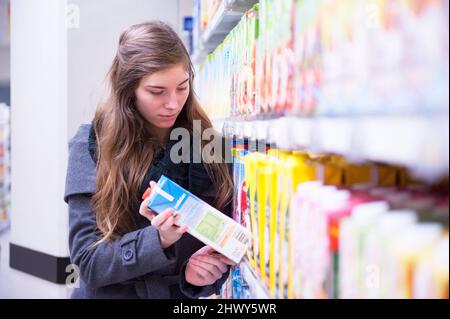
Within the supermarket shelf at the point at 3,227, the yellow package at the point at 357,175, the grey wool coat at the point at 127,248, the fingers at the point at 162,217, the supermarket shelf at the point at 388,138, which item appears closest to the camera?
the supermarket shelf at the point at 388,138

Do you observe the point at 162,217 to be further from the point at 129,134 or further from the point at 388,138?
the point at 388,138

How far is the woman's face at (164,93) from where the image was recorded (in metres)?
1.51

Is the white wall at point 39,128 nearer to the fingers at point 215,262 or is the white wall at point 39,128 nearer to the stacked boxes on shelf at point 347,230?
the fingers at point 215,262

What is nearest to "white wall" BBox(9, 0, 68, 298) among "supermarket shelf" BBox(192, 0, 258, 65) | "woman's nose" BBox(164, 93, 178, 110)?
"supermarket shelf" BBox(192, 0, 258, 65)

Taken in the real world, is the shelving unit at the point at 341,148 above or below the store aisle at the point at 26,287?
above

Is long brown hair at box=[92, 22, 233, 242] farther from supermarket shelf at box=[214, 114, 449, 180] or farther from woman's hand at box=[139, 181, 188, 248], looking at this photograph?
supermarket shelf at box=[214, 114, 449, 180]

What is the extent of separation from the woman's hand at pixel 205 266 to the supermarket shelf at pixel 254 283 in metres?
0.04

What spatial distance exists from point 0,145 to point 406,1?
7.08 m

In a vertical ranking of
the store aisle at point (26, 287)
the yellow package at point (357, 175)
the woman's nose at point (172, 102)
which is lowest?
the store aisle at point (26, 287)

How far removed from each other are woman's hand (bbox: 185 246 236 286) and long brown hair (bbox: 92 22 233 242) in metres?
0.17

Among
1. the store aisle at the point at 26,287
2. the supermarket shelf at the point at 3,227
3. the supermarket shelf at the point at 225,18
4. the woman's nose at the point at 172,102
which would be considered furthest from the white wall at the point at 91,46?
the supermarket shelf at the point at 3,227

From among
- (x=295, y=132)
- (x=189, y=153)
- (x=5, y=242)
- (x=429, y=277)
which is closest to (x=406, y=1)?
(x=429, y=277)

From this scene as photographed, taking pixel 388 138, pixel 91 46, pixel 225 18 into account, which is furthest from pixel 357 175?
pixel 91 46
